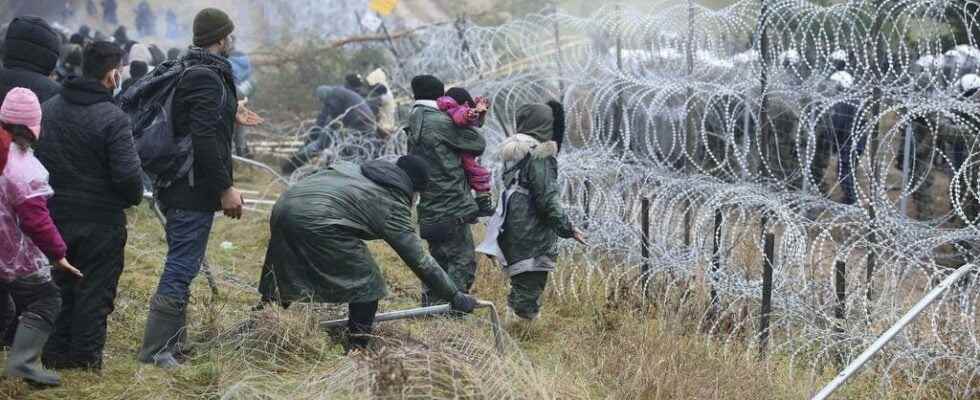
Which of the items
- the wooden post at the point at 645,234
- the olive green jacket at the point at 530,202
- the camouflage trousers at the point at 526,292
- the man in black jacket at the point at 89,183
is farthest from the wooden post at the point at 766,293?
the man in black jacket at the point at 89,183

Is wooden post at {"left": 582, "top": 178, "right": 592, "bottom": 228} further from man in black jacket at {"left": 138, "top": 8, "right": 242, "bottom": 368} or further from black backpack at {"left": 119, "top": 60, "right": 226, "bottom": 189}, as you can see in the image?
black backpack at {"left": 119, "top": 60, "right": 226, "bottom": 189}

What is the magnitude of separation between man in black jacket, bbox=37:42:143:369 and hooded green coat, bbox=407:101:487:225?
176 cm

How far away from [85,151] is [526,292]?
8.11 ft

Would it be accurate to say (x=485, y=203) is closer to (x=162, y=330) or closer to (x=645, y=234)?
(x=645, y=234)

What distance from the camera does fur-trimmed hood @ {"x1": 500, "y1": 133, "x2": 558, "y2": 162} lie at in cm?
580

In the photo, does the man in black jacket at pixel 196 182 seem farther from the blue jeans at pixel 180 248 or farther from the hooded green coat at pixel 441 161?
the hooded green coat at pixel 441 161

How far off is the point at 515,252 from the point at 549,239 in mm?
200

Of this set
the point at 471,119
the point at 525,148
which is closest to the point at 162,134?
the point at 471,119

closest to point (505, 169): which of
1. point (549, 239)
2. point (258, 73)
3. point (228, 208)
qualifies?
point (549, 239)

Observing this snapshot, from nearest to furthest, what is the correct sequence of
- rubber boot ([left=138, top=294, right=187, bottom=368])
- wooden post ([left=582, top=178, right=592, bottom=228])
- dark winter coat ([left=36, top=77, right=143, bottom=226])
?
1. dark winter coat ([left=36, top=77, right=143, bottom=226])
2. rubber boot ([left=138, top=294, right=187, bottom=368])
3. wooden post ([left=582, top=178, right=592, bottom=228])

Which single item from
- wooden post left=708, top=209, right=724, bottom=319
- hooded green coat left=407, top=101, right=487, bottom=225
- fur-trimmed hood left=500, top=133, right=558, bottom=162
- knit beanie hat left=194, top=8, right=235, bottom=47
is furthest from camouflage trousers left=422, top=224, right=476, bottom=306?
knit beanie hat left=194, top=8, right=235, bottom=47

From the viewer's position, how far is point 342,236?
4.59 m

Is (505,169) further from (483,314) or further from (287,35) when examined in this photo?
(287,35)

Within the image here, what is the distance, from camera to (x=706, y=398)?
4.40 m
